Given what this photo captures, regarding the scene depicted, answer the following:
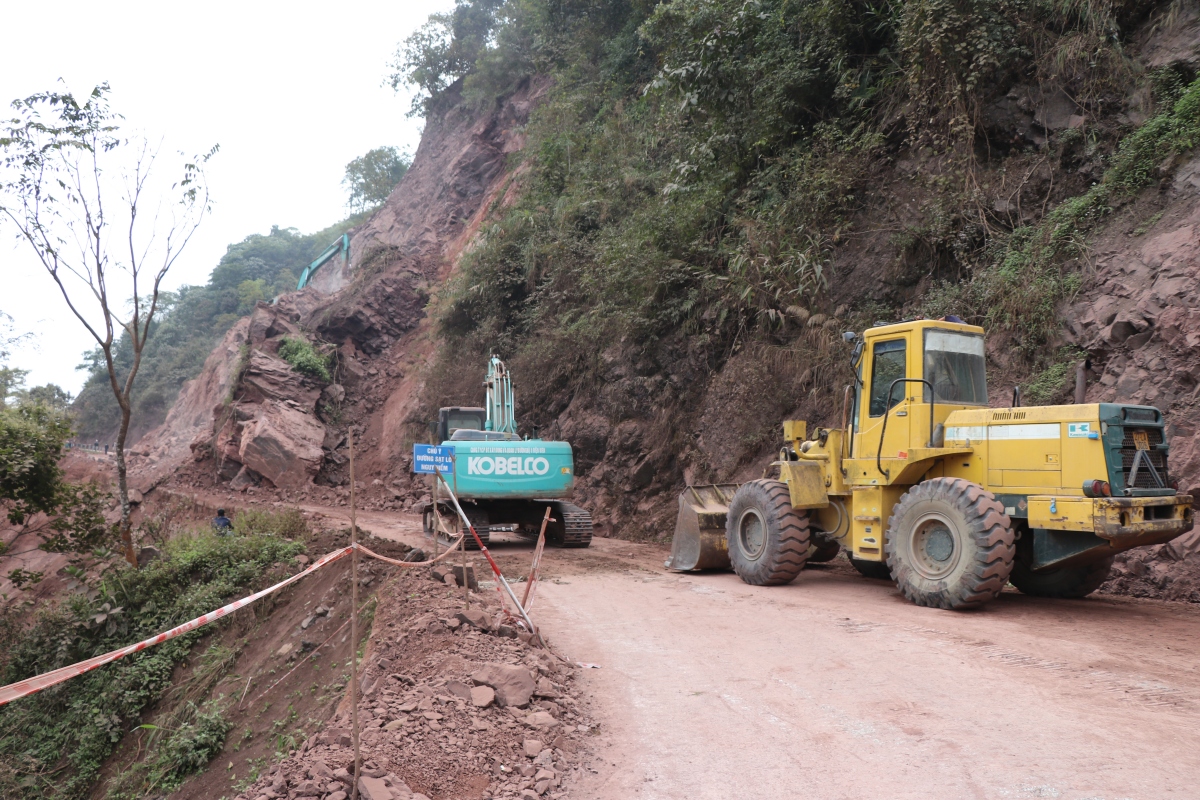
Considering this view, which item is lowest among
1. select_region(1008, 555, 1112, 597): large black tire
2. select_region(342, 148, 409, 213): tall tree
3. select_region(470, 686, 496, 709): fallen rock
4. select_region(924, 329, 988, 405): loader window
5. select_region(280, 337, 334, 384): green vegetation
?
select_region(470, 686, 496, 709): fallen rock

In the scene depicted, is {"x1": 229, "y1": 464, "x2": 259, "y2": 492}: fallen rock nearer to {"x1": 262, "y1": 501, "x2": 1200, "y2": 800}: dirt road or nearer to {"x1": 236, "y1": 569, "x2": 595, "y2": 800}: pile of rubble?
{"x1": 262, "y1": 501, "x2": 1200, "y2": 800}: dirt road

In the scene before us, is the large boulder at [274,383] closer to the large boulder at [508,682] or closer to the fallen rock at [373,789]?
the large boulder at [508,682]

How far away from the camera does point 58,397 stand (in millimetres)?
52000

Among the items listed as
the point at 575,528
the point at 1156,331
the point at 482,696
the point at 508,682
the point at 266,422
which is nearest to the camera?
the point at 482,696

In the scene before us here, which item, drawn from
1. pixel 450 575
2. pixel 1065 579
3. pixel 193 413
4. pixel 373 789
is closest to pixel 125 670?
pixel 450 575

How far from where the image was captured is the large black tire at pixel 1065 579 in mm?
8148

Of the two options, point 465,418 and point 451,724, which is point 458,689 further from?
point 465,418

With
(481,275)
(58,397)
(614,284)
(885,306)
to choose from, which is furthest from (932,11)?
(58,397)

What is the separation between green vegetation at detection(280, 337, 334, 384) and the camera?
2819cm

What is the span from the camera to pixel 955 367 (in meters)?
8.57

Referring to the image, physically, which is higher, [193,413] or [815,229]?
[815,229]

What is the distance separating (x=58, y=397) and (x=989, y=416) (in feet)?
195

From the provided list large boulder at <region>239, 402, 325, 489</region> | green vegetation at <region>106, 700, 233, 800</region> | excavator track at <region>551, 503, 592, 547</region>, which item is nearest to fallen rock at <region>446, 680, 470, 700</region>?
green vegetation at <region>106, 700, 233, 800</region>

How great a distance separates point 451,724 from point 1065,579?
22.5 ft
